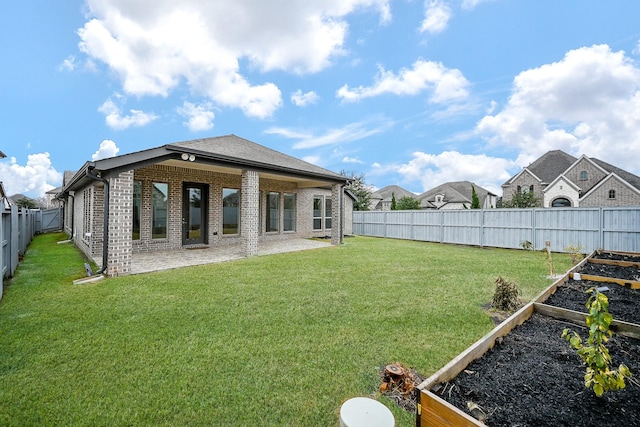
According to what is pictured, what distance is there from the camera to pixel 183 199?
33.6 feet

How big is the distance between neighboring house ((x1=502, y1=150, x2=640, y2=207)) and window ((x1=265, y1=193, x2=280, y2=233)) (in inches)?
1179

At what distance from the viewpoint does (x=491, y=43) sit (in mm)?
10352

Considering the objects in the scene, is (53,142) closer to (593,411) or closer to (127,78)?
(127,78)

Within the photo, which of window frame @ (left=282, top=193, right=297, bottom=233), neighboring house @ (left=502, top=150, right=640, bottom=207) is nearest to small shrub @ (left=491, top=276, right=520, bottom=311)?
window frame @ (left=282, top=193, right=297, bottom=233)

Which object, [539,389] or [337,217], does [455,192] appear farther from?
[539,389]

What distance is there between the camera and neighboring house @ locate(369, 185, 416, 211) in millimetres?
44094

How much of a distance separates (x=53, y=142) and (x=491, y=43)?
72.5ft

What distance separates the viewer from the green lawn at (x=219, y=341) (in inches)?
84.4

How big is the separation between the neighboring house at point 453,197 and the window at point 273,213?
30.1m

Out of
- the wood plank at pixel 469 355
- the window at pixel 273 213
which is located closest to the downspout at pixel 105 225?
the wood plank at pixel 469 355

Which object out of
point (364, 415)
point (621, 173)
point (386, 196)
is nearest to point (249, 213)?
point (364, 415)

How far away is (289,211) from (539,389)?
12621 millimetres

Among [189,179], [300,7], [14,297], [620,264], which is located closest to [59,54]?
[189,179]

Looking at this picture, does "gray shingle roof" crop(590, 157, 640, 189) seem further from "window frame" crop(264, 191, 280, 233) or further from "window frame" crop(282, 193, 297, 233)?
"window frame" crop(264, 191, 280, 233)
